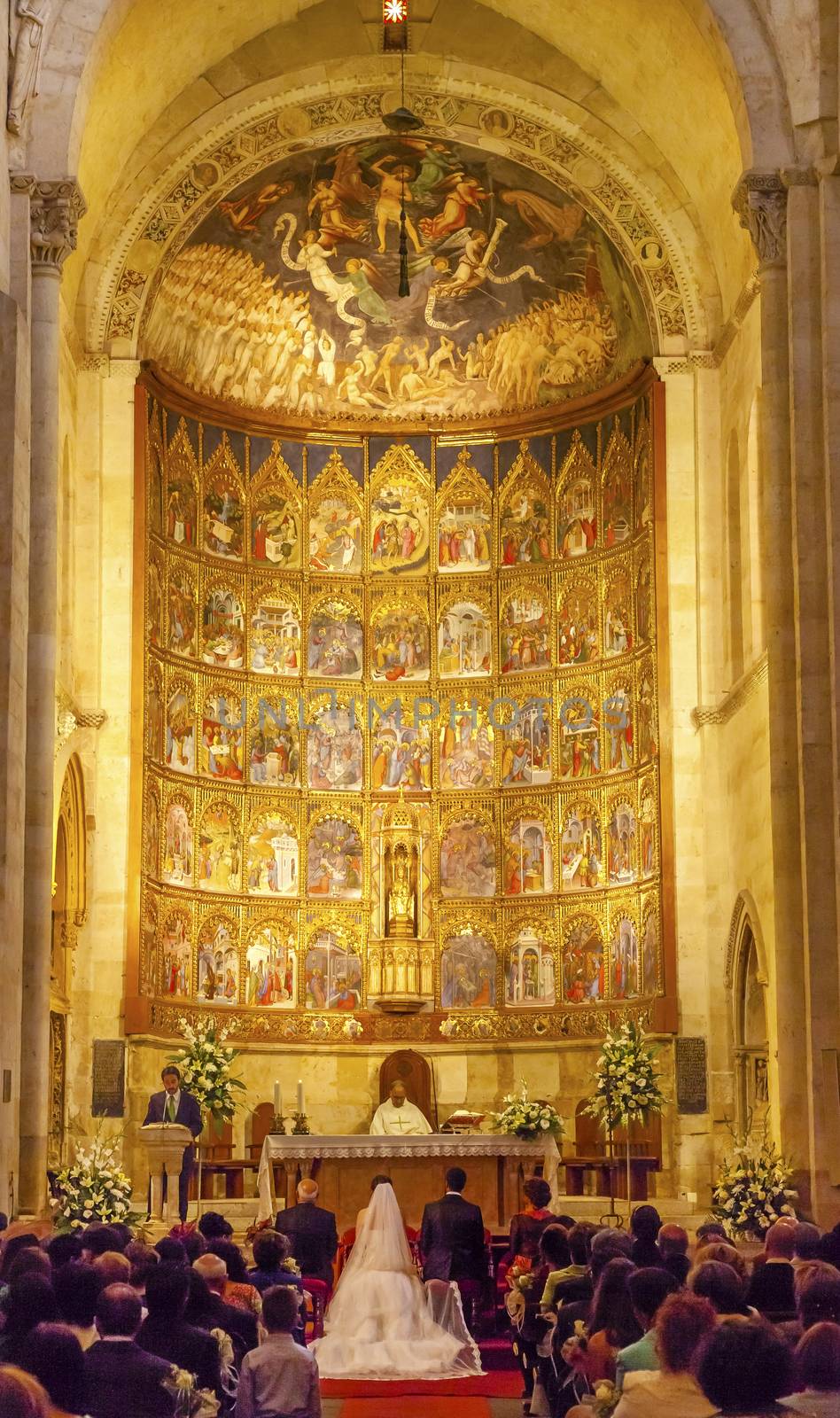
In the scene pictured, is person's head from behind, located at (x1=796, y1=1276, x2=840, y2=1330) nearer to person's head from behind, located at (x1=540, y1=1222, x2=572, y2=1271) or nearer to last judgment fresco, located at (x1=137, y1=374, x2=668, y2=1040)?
person's head from behind, located at (x1=540, y1=1222, x2=572, y2=1271)

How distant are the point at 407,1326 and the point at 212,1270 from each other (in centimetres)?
574

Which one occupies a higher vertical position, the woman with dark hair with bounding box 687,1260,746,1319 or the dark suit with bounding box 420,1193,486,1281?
the woman with dark hair with bounding box 687,1260,746,1319

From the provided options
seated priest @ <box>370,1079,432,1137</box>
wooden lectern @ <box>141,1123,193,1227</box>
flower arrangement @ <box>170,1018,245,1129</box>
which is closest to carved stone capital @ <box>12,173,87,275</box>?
flower arrangement @ <box>170,1018,245,1129</box>

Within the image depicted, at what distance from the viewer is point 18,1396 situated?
6.24 metres

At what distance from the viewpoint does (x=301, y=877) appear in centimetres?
3219

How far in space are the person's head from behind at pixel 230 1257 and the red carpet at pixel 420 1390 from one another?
392 centimetres

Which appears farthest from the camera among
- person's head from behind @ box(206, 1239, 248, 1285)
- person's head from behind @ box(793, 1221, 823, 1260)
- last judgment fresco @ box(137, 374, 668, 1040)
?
last judgment fresco @ box(137, 374, 668, 1040)

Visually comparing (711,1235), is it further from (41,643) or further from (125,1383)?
(41,643)

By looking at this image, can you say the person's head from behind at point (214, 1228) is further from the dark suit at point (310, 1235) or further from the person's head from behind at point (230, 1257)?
the dark suit at point (310, 1235)

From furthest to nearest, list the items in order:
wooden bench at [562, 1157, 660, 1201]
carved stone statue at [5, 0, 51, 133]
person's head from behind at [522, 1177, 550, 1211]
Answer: wooden bench at [562, 1157, 660, 1201]
carved stone statue at [5, 0, 51, 133]
person's head from behind at [522, 1177, 550, 1211]

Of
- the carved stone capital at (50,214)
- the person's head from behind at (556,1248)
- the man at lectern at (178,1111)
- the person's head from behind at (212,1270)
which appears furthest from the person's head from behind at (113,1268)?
the carved stone capital at (50,214)

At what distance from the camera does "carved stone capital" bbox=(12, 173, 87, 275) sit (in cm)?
2359

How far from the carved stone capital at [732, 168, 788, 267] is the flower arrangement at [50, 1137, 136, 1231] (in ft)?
39.1

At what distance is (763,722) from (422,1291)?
10.9m
